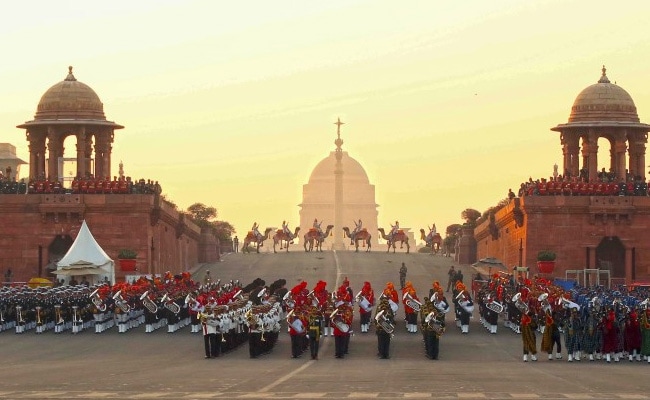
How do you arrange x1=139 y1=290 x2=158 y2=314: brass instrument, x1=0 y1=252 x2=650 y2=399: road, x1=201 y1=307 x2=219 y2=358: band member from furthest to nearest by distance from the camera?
1. x1=139 y1=290 x2=158 y2=314: brass instrument
2. x1=201 y1=307 x2=219 y2=358: band member
3. x1=0 y1=252 x2=650 y2=399: road

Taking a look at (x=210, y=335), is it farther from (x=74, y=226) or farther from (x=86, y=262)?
(x=74, y=226)

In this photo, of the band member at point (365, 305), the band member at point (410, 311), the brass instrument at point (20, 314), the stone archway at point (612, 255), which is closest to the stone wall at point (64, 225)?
the stone archway at point (612, 255)

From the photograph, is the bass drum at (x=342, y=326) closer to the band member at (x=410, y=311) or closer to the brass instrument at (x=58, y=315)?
the band member at (x=410, y=311)

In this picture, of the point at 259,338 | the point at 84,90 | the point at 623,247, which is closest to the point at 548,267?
the point at 623,247

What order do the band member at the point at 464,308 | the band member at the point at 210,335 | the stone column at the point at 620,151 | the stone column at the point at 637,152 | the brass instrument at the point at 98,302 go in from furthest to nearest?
the stone column at the point at 637,152
the stone column at the point at 620,151
the brass instrument at the point at 98,302
the band member at the point at 464,308
the band member at the point at 210,335

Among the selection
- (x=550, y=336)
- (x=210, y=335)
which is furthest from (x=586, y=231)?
(x=210, y=335)

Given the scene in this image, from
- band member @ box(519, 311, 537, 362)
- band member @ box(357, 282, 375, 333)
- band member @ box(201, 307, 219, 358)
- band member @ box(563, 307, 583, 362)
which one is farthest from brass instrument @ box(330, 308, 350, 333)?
band member @ box(357, 282, 375, 333)

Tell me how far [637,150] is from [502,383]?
58.1 metres

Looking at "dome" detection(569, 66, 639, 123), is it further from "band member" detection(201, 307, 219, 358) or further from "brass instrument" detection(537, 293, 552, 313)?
"band member" detection(201, 307, 219, 358)

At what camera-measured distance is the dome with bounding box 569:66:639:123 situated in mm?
92875

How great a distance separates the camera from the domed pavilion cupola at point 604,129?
9244cm

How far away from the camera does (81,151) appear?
90.1 m

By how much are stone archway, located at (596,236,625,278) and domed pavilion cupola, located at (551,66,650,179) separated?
9.43m

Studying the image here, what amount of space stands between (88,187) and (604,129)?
25308 millimetres
